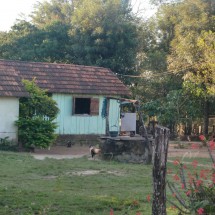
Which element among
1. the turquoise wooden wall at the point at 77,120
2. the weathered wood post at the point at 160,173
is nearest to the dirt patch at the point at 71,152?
the turquoise wooden wall at the point at 77,120

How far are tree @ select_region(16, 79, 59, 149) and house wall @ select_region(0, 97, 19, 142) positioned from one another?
320 mm

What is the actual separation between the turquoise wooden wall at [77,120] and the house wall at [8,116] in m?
3.14

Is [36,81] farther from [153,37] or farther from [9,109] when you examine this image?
[153,37]

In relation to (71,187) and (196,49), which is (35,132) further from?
(196,49)

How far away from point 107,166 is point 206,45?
11932mm

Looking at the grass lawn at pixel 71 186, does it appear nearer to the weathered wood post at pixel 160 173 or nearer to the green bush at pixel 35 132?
the weathered wood post at pixel 160 173

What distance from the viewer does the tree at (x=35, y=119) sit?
20531 mm

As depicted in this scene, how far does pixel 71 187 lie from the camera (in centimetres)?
1165

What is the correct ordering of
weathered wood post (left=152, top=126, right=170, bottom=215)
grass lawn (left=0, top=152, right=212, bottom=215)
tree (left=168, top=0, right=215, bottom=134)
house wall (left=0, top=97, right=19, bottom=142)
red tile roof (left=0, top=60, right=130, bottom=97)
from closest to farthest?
weathered wood post (left=152, top=126, right=170, bottom=215) < grass lawn (left=0, top=152, right=212, bottom=215) < house wall (left=0, top=97, right=19, bottom=142) < red tile roof (left=0, top=60, right=130, bottom=97) < tree (left=168, top=0, right=215, bottom=134)

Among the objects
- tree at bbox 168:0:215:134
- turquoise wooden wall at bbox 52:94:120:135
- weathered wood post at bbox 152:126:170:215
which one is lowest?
weathered wood post at bbox 152:126:170:215

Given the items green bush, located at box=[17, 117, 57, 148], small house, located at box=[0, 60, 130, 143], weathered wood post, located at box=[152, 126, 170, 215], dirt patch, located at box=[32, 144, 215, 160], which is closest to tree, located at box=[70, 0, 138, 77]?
small house, located at box=[0, 60, 130, 143]

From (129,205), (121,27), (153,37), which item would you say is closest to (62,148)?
(121,27)

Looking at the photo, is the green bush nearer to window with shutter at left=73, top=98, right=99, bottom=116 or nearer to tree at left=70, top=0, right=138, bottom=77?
window with shutter at left=73, top=98, right=99, bottom=116

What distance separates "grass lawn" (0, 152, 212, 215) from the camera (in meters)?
9.10
